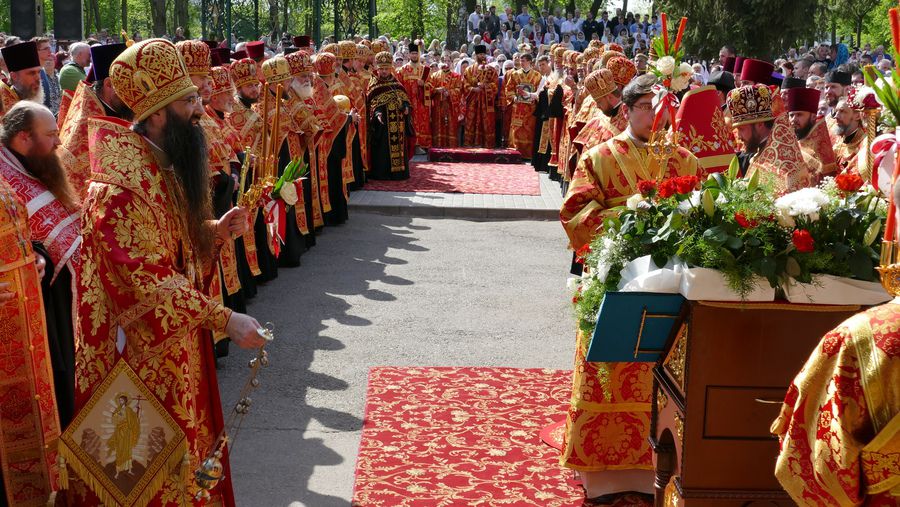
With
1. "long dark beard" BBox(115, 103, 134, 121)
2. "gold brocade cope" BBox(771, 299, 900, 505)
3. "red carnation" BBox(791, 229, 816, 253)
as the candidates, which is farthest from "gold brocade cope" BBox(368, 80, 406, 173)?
"gold brocade cope" BBox(771, 299, 900, 505)

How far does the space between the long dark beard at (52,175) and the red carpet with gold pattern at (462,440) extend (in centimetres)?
203

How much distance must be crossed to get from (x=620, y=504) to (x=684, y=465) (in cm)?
129

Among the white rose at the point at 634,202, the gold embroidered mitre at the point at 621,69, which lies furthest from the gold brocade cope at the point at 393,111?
the white rose at the point at 634,202

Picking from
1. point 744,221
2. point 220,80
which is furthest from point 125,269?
point 220,80

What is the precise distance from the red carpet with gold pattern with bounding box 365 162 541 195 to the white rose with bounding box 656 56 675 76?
10822 millimetres

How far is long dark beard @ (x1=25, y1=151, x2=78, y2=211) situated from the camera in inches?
193

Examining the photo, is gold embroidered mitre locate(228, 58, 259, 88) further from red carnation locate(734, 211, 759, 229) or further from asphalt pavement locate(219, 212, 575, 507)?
red carnation locate(734, 211, 759, 229)

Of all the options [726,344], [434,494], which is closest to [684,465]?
[726,344]

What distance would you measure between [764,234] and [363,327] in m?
4.93

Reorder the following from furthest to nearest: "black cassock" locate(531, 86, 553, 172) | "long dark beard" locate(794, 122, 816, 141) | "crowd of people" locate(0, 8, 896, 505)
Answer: "black cassock" locate(531, 86, 553, 172)
"long dark beard" locate(794, 122, 816, 141)
"crowd of people" locate(0, 8, 896, 505)

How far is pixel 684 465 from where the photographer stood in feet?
12.5

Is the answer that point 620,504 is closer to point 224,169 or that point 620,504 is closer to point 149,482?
point 149,482

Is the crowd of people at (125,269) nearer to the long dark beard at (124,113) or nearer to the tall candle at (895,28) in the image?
the long dark beard at (124,113)

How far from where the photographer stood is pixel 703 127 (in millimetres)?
8484
